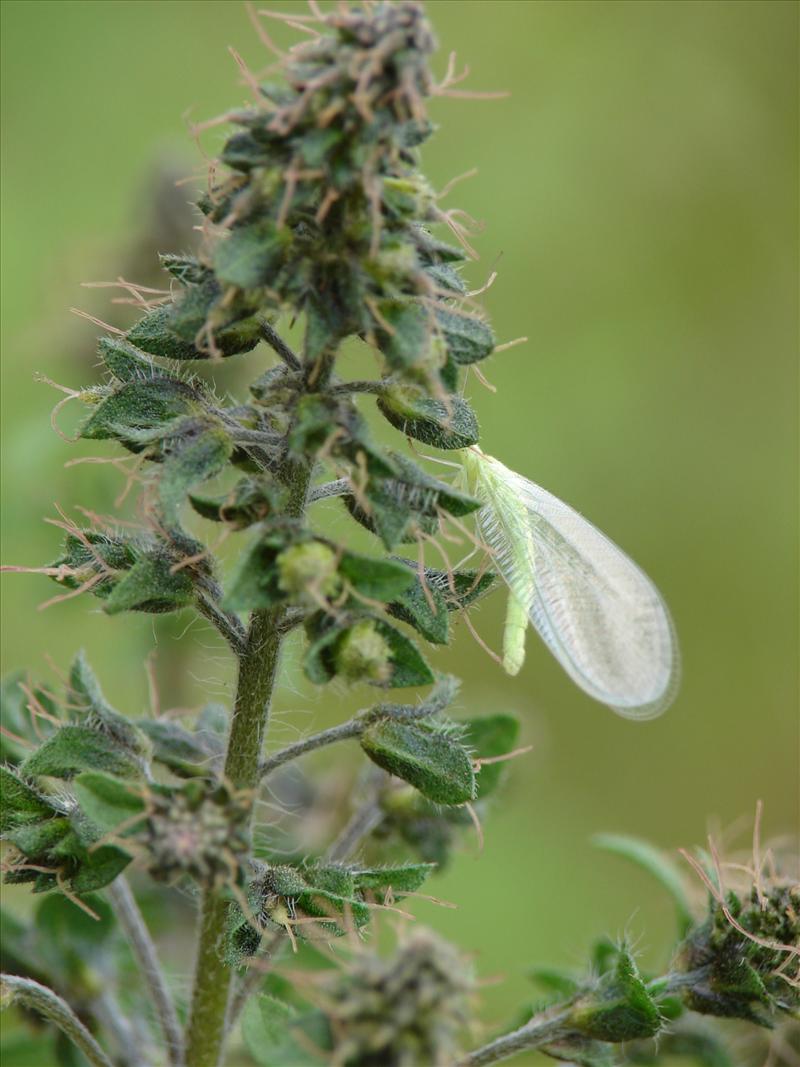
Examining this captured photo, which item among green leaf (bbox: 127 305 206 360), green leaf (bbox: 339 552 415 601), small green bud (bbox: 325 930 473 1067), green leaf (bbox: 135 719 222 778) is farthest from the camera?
green leaf (bbox: 135 719 222 778)

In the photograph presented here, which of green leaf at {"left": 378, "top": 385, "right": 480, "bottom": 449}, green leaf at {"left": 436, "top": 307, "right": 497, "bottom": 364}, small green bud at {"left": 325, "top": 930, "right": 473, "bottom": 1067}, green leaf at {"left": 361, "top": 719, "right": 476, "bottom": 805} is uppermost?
green leaf at {"left": 436, "top": 307, "right": 497, "bottom": 364}

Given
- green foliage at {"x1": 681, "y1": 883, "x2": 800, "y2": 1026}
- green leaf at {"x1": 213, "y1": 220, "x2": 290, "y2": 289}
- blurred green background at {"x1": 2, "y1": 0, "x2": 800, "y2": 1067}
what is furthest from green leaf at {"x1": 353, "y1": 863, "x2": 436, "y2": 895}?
blurred green background at {"x1": 2, "y1": 0, "x2": 800, "y2": 1067}

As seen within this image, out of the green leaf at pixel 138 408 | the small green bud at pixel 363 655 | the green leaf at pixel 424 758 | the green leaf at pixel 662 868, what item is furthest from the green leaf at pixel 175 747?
the green leaf at pixel 662 868

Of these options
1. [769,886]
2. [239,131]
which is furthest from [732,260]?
[239,131]

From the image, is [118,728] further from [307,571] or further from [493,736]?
[493,736]

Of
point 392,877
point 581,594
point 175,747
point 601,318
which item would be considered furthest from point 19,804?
point 601,318

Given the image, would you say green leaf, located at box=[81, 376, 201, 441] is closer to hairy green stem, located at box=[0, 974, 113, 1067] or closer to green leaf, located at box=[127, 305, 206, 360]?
green leaf, located at box=[127, 305, 206, 360]
